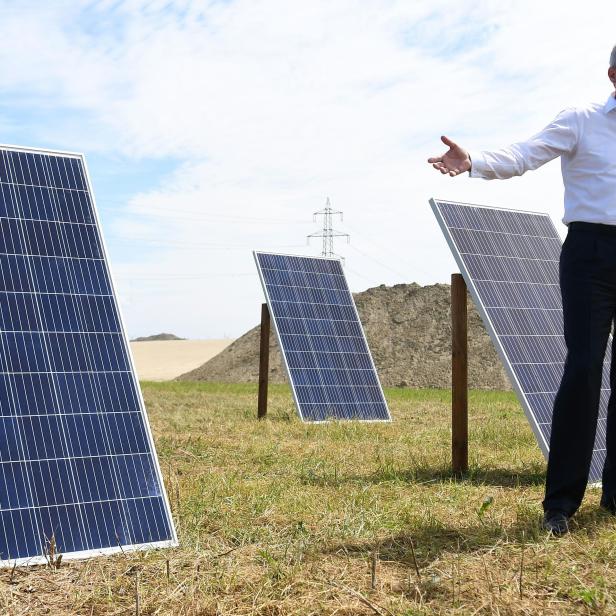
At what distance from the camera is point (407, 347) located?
3869 centimetres

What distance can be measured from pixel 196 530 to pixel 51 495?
0.94 metres

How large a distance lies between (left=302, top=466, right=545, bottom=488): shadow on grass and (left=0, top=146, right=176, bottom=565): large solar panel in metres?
2.31

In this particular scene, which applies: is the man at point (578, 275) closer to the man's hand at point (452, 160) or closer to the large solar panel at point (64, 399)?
the man's hand at point (452, 160)

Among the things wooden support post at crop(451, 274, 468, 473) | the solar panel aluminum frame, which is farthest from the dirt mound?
wooden support post at crop(451, 274, 468, 473)

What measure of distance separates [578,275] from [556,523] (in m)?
1.45

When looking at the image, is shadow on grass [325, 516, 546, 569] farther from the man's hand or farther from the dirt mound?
the dirt mound

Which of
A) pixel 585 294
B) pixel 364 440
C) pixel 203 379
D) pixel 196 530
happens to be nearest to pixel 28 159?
pixel 196 530

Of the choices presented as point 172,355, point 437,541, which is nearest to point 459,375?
point 437,541

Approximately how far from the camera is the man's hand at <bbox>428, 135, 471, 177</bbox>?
5.28 metres

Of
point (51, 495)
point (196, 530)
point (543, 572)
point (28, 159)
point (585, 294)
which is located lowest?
point (543, 572)

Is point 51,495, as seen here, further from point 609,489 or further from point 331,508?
point 609,489

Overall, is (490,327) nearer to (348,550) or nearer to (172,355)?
(348,550)

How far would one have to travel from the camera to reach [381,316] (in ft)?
135

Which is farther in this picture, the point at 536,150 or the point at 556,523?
the point at 536,150
